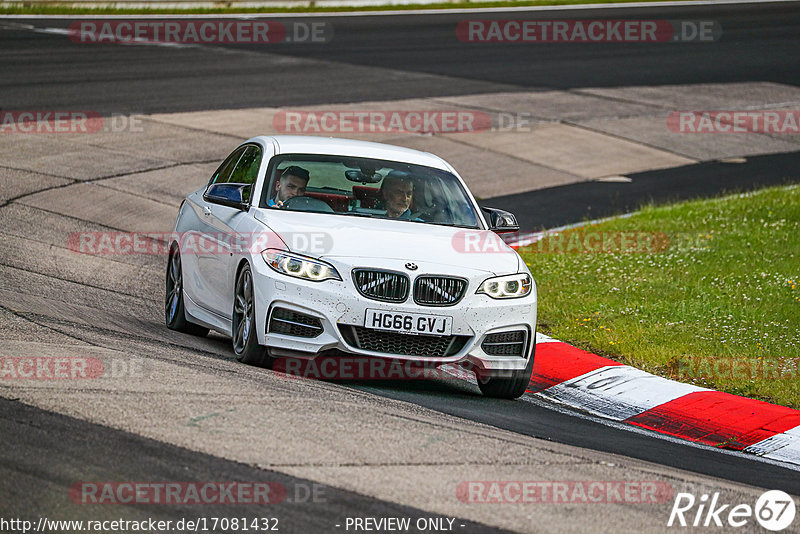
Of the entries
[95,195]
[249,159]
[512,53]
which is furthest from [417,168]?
[512,53]

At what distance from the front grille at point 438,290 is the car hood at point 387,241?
0.13m

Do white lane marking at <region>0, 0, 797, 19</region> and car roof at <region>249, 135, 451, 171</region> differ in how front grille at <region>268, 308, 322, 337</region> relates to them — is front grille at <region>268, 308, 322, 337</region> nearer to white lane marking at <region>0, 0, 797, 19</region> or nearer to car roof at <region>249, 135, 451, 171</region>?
car roof at <region>249, 135, 451, 171</region>

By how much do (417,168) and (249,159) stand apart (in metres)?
1.37

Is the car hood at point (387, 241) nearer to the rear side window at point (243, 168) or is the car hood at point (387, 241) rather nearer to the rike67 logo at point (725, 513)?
the rear side window at point (243, 168)

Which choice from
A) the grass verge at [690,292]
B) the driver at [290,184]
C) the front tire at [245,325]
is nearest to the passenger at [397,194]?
the driver at [290,184]

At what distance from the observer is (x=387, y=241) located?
8414 mm

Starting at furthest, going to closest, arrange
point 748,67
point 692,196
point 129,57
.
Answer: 1. point 748,67
2. point 129,57
3. point 692,196

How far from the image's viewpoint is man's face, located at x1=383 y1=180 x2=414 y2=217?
923cm

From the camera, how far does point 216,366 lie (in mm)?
8062

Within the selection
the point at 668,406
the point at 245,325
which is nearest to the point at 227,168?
the point at 245,325

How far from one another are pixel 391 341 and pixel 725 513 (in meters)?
2.81

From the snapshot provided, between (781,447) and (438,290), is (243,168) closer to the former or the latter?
(438,290)

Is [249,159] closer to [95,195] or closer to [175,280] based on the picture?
[175,280]

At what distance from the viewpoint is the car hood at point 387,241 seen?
822cm
